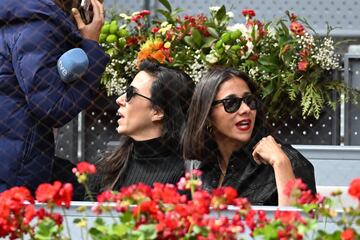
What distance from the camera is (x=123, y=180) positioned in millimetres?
3543

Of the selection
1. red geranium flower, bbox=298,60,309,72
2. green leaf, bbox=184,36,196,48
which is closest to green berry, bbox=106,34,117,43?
green leaf, bbox=184,36,196,48

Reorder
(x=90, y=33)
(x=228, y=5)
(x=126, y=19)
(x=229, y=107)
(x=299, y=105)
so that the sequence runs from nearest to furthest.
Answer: (x=229, y=107), (x=90, y=33), (x=299, y=105), (x=126, y=19), (x=228, y=5)

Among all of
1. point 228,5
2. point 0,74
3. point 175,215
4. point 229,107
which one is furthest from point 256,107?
point 228,5

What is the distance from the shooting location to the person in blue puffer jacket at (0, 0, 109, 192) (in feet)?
10.8

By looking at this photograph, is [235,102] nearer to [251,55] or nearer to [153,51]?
[153,51]

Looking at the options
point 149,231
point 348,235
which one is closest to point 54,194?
point 149,231

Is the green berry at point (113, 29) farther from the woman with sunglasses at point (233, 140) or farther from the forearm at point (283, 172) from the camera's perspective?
the forearm at point (283, 172)

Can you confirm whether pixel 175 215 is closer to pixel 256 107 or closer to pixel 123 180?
pixel 256 107

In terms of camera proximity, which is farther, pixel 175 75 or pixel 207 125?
pixel 175 75

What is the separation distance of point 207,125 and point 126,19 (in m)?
1.41

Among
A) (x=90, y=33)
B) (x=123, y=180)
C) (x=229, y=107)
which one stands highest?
(x=90, y=33)

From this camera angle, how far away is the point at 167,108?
3.59 m

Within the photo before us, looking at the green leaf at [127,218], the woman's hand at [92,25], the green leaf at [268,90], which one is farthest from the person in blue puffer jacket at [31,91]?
the green leaf at [127,218]

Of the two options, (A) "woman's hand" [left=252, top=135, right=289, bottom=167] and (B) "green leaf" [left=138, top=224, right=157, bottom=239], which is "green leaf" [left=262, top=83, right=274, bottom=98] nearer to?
(A) "woman's hand" [left=252, top=135, right=289, bottom=167]
